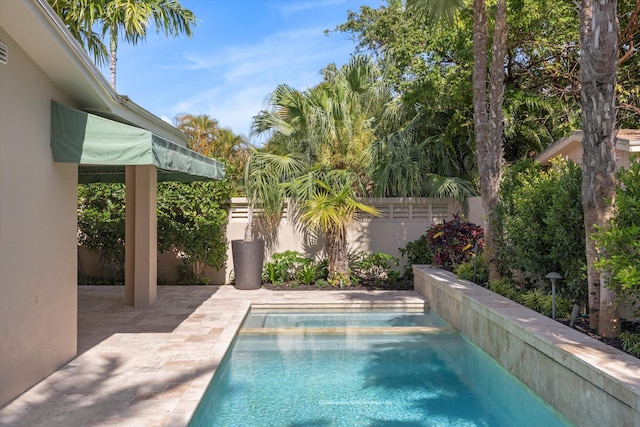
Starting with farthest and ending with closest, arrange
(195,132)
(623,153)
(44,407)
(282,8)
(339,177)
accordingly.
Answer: (195,132) < (282,8) < (339,177) < (623,153) < (44,407)

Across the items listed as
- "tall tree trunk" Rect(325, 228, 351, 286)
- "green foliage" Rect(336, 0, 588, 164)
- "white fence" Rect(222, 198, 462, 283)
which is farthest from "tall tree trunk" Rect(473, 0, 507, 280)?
"tall tree trunk" Rect(325, 228, 351, 286)

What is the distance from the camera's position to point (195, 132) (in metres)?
29.9

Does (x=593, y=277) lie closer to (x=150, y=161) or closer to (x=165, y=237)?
(x=150, y=161)

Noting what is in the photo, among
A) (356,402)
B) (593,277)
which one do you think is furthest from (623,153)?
(356,402)

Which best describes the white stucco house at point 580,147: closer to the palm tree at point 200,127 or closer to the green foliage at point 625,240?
the green foliage at point 625,240

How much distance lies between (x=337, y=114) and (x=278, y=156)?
5.57 feet

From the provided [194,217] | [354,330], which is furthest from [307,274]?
[354,330]

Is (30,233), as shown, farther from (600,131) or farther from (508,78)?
(508,78)

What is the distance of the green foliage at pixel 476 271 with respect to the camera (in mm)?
10055

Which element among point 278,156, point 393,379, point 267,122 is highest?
point 267,122

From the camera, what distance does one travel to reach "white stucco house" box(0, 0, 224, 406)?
475 cm

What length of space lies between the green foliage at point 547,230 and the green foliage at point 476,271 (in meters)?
0.63

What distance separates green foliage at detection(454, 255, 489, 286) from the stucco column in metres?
A: 5.80

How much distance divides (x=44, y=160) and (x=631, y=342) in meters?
6.04
